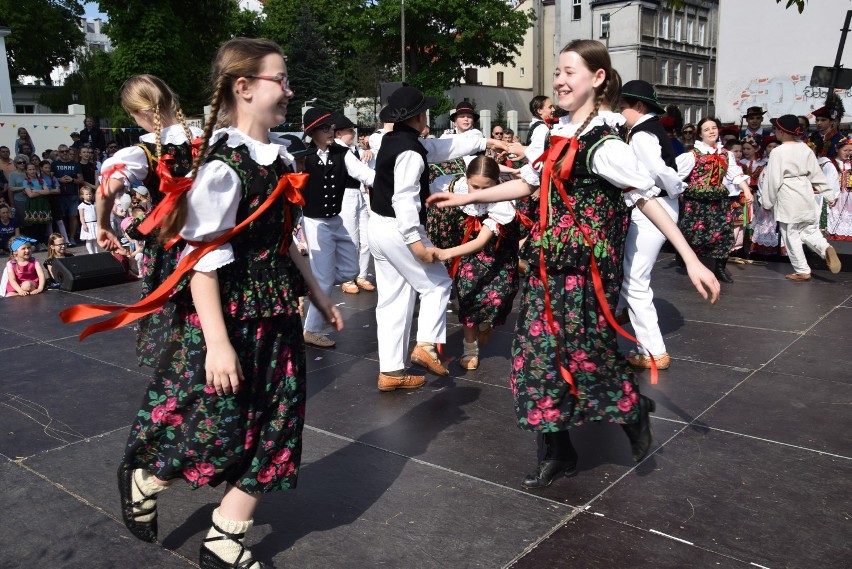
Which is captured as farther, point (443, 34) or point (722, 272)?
point (443, 34)

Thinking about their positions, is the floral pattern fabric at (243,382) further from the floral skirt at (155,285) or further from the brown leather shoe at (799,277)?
the brown leather shoe at (799,277)

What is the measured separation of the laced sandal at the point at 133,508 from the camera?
288 cm

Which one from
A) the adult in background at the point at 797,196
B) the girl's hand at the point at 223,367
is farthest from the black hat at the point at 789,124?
the girl's hand at the point at 223,367

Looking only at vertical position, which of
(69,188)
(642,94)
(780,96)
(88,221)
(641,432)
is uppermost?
(780,96)

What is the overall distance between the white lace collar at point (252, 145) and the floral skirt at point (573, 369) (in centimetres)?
141

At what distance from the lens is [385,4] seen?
1860 inches

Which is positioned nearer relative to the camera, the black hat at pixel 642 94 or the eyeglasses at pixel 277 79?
the eyeglasses at pixel 277 79

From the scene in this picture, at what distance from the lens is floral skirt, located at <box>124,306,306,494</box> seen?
8.70ft

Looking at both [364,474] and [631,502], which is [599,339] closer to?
[631,502]

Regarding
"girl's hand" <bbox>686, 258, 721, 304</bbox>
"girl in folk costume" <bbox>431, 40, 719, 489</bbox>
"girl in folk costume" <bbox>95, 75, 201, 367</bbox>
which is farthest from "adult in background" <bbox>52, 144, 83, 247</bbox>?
"girl's hand" <bbox>686, 258, 721, 304</bbox>

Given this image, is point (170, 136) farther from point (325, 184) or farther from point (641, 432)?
point (641, 432)

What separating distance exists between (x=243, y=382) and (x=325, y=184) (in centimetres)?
383

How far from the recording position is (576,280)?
3.49 metres

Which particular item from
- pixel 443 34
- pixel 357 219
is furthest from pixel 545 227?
pixel 443 34
